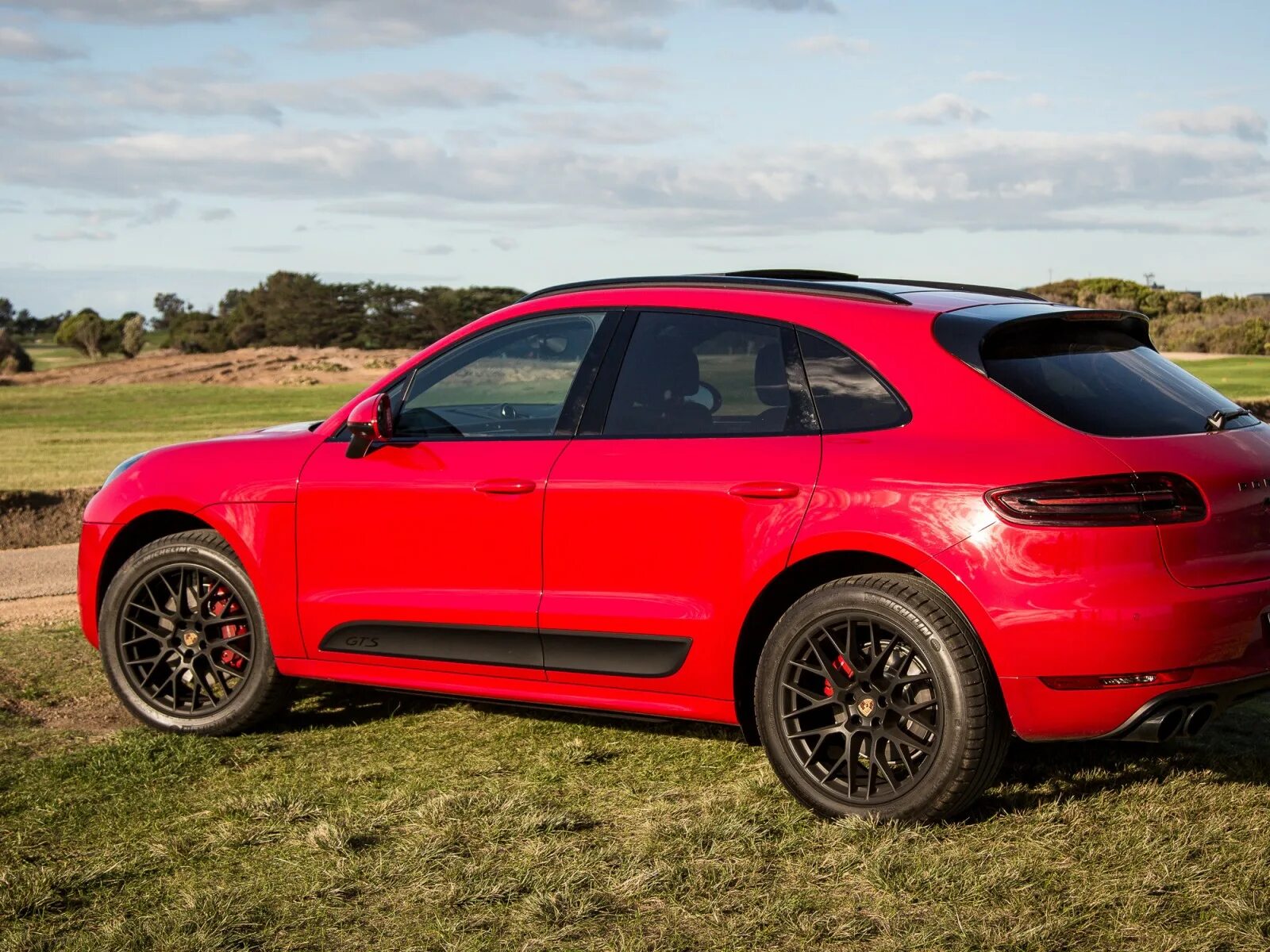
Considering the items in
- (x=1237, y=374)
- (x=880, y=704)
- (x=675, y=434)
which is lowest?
(x=880, y=704)

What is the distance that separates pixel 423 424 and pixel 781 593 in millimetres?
1575

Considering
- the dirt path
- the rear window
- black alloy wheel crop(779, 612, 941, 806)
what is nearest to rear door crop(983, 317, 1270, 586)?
the rear window

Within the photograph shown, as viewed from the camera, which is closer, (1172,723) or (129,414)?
(1172,723)

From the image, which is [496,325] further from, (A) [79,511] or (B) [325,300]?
(B) [325,300]

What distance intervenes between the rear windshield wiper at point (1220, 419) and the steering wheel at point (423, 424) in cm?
257

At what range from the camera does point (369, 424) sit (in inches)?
217

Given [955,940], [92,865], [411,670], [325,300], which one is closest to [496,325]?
[411,670]

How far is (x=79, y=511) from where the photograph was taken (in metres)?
14.3

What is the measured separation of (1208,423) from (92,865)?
3.63 m

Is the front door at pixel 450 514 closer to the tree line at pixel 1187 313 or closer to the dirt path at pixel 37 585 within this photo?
the dirt path at pixel 37 585

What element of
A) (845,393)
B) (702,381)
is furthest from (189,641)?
(845,393)

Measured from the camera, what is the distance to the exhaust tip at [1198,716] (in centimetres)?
439

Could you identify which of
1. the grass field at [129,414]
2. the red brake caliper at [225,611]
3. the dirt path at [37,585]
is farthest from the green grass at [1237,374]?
the red brake caliper at [225,611]

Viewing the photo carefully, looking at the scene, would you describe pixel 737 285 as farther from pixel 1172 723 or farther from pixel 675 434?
pixel 1172 723
